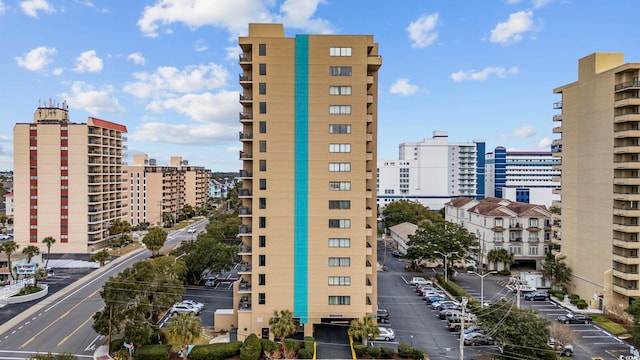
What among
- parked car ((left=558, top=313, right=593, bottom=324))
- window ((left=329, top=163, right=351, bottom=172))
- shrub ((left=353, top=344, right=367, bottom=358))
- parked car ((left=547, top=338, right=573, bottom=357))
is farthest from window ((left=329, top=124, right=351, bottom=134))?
parked car ((left=558, top=313, right=593, bottom=324))

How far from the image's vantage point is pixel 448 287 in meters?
52.5

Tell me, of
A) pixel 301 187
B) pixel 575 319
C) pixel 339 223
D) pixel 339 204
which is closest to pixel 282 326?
pixel 339 223

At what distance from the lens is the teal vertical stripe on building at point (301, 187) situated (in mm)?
38344

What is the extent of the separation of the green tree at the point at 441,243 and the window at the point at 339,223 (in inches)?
962

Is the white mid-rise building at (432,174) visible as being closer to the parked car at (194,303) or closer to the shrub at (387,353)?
the parked car at (194,303)

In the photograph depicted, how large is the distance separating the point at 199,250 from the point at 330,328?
853 inches

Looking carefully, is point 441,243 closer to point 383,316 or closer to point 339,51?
point 383,316

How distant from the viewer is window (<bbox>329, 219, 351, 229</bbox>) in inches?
1521

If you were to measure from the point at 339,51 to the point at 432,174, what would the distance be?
11022 centimetres

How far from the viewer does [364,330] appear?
115 ft

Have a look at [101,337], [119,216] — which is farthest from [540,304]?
[119,216]

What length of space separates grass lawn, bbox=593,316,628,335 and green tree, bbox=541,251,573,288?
8366 millimetres

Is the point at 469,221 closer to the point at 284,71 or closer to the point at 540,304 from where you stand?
the point at 540,304

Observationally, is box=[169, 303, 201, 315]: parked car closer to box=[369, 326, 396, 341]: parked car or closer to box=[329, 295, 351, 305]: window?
box=[329, 295, 351, 305]: window
